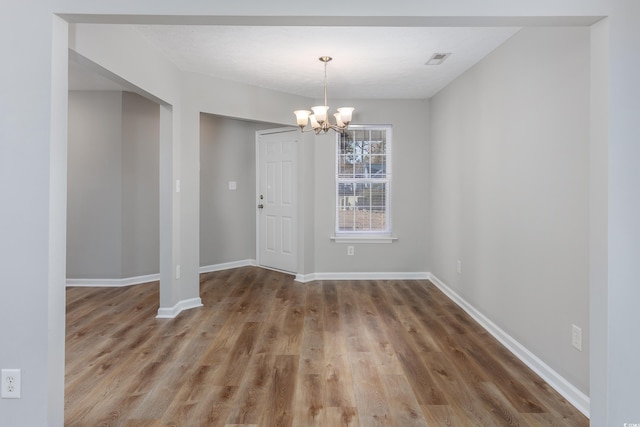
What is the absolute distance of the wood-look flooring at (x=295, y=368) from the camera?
2062 mm

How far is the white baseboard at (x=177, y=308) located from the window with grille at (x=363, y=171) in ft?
6.96

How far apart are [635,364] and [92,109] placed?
5556mm

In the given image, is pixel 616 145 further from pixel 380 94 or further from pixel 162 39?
pixel 380 94

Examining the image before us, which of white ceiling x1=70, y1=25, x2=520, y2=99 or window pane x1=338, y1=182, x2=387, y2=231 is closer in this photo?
white ceiling x1=70, y1=25, x2=520, y2=99

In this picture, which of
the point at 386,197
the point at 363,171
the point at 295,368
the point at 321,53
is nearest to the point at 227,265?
the point at 363,171

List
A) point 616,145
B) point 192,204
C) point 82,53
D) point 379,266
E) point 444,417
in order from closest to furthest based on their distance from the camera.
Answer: point 616,145
point 444,417
point 82,53
point 192,204
point 379,266

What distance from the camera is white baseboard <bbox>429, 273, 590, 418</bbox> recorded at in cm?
214

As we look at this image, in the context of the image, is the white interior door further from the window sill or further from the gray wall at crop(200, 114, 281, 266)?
the window sill

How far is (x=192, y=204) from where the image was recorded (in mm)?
3955

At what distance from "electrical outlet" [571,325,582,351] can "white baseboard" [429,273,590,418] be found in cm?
24

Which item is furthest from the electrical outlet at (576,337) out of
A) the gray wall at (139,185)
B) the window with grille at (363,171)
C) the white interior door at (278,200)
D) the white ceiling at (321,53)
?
the gray wall at (139,185)

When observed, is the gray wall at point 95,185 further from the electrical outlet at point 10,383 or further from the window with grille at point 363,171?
the electrical outlet at point 10,383

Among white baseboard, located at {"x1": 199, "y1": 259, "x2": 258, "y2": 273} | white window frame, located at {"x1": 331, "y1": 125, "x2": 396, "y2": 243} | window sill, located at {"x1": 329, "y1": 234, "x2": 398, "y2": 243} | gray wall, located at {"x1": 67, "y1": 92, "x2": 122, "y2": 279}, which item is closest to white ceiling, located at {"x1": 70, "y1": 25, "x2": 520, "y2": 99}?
gray wall, located at {"x1": 67, "y1": 92, "x2": 122, "y2": 279}

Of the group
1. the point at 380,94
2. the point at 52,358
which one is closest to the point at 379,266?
the point at 380,94
